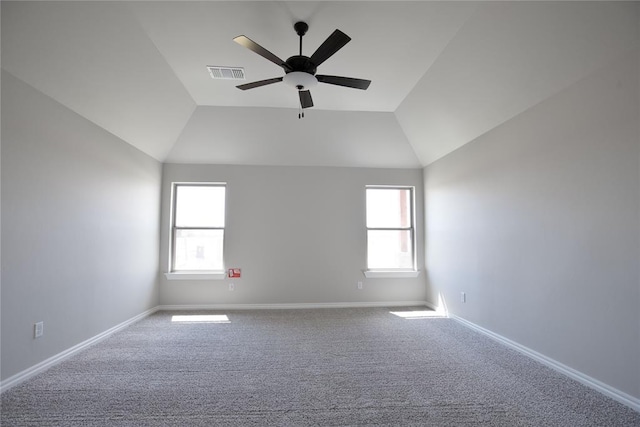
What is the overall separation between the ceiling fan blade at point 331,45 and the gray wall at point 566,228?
1992mm

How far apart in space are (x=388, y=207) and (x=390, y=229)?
1.29 feet

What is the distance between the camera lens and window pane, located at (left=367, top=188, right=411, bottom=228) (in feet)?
17.3

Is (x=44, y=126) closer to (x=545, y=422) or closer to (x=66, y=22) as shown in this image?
(x=66, y=22)

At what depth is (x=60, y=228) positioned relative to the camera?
2.76 m

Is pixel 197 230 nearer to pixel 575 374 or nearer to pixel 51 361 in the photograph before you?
pixel 51 361

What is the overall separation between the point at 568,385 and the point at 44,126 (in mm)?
4810

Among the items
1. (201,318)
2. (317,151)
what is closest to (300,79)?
(317,151)

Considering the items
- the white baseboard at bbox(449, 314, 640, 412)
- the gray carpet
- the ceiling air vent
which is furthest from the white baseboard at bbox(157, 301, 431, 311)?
the ceiling air vent

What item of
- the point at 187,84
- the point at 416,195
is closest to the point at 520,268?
the point at 416,195

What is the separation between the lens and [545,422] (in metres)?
1.88

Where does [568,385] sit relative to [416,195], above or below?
below

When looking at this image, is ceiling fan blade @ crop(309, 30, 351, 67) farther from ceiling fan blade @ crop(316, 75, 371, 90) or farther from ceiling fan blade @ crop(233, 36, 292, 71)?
ceiling fan blade @ crop(233, 36, 292, 71)

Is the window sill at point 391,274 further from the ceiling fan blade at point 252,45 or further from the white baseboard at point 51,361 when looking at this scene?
the ceiling fan blade at point 252,45

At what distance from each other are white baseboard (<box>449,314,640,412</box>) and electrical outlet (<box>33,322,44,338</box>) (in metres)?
4.41
